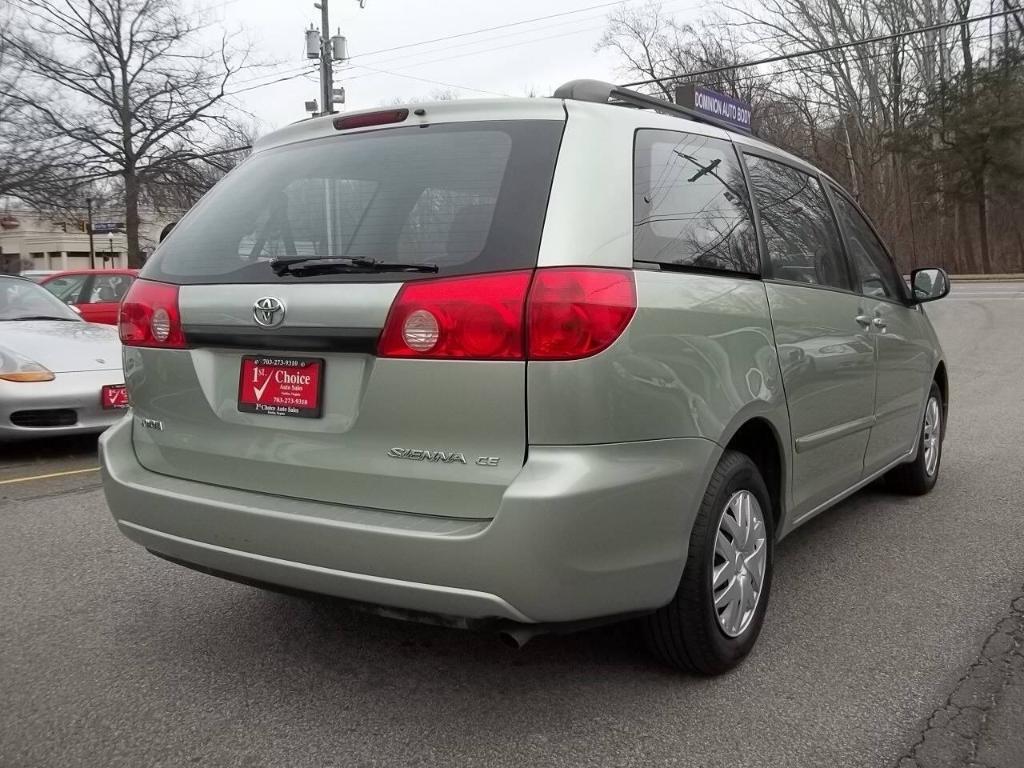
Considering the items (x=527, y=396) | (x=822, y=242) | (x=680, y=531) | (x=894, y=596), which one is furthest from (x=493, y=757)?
(x=822, y=242)

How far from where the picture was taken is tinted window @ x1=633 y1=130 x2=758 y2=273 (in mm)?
2617

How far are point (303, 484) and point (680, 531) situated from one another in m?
1.04

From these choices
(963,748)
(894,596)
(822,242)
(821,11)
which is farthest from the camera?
(821,11)

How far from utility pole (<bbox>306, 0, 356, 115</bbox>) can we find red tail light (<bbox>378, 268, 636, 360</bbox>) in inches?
982

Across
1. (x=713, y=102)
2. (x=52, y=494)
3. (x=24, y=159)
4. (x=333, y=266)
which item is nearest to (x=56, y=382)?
(x=52, y=494)

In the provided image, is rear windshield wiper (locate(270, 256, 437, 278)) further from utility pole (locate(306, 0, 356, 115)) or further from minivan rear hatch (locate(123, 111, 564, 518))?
utility pole (locate(306, 0, 356, 115))

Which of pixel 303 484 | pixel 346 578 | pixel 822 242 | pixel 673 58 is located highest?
pixel 673 58

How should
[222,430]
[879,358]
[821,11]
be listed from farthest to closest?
[821,11] → [879,358] → [222,430]

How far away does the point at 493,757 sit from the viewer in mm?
2406

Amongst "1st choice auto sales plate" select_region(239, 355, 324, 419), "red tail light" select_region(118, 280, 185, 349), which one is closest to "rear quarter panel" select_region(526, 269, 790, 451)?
"1st choice auto sales plate" select_region(239, 355, 324, 419)

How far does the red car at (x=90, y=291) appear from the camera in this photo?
38.3 feet

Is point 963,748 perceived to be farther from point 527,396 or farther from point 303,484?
point 303,484

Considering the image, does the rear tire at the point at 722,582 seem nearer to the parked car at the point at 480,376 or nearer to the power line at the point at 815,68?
the parked car at the point at 480,376

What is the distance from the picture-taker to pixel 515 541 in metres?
2.22
